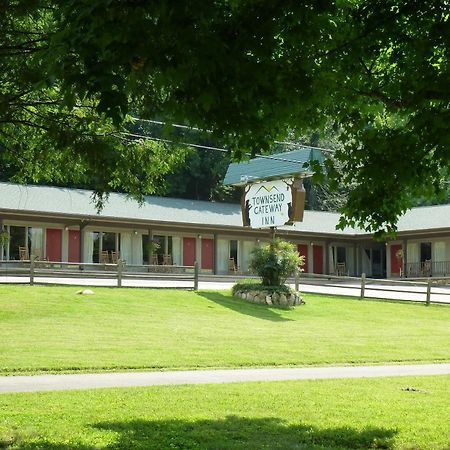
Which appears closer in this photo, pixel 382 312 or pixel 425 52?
pixel 425 52

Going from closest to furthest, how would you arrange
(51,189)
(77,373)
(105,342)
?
(77,373), (105,342), (51,189)

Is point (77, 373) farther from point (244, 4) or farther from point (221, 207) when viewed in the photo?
point (221, 207)

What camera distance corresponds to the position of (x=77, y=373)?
1273 centimetres

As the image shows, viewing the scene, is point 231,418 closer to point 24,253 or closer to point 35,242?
point 24,253

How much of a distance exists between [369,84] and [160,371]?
725 centimetres

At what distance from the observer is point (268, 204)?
30562 millimetres

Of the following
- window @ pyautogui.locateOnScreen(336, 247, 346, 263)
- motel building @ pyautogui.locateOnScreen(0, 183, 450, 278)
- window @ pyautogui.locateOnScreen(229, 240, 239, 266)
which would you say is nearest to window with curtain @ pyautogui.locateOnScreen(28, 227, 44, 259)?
motel building @ pyautogui.locateOnScreen(0, 183, 450, 278)

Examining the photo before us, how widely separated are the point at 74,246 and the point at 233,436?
31557 millimetres

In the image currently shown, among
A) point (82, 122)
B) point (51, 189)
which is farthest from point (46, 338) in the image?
point (51, 189)

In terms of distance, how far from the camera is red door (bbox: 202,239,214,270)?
4328 centimetres

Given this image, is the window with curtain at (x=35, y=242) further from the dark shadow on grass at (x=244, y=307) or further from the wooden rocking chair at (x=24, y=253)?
the dark shadow on grass at (x=244, y=307)

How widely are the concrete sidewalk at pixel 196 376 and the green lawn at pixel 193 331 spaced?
32.2 inches

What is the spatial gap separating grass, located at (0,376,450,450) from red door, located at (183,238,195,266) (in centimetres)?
3102

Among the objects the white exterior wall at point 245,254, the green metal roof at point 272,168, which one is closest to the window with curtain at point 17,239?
the green metal roof at point 272,168
